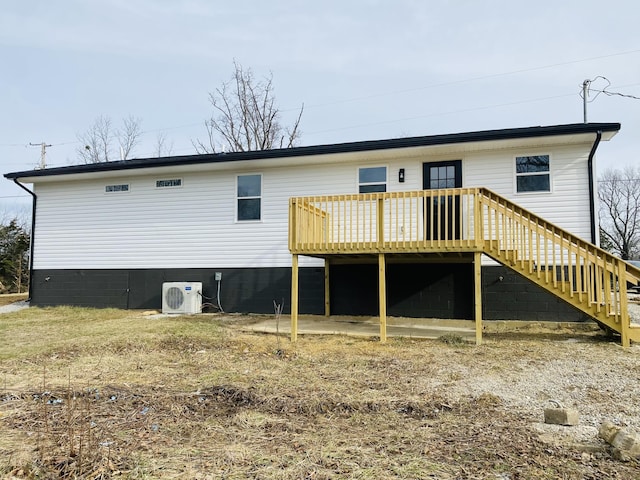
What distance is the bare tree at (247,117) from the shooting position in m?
25.1

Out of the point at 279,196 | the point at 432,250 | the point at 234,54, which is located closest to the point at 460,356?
the point at 432,250

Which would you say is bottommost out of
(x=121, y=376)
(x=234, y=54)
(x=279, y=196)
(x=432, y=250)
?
(x=121, y=376)

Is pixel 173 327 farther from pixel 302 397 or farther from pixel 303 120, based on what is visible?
pixel 303 120

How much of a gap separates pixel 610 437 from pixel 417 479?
1402 mm

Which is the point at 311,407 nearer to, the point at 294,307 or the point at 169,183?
the point at 294,307

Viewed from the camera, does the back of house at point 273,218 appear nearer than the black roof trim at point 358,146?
No

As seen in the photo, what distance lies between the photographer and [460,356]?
235 inches

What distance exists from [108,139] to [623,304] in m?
31.1

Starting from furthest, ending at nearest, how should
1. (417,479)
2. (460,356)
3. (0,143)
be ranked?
(0,143) → (460,356) → (417,479)

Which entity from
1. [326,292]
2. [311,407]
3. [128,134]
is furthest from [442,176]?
[128,134]

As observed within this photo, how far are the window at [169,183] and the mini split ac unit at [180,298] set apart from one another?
8.38ft

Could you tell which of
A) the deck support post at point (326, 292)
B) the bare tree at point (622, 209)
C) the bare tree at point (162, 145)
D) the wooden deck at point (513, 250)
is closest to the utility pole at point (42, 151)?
the bare tree at point (162, 145)

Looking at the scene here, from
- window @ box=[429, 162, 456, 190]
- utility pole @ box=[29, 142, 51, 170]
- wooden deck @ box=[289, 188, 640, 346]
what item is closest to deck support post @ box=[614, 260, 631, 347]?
wooden deck @ box=[289, 188, 640, 346]

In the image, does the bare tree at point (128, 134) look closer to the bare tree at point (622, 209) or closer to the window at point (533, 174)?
the window at point (533, 174)
